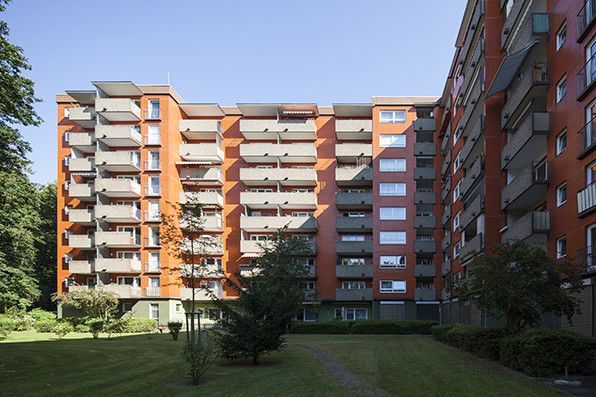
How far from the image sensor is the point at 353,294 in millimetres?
55469

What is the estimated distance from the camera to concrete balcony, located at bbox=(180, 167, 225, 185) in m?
57.9

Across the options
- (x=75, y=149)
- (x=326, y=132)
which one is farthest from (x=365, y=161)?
(x=75, y=149)

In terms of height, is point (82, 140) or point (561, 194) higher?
point (82, 140)

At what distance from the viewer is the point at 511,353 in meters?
20.0

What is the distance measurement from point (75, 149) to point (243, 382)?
4939 centimetres

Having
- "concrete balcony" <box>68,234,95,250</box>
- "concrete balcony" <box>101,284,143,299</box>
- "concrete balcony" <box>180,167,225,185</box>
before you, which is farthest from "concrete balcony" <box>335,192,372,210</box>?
"concrete balcony" <box>68,234,95,250</box>

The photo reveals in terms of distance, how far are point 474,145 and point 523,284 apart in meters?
18.5

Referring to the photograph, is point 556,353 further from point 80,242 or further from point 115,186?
point 80,242

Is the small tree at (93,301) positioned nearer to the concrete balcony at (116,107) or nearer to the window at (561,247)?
the concrete balcony at (116,107)

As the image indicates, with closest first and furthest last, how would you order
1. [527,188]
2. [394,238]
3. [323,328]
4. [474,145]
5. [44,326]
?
[527,188], [474,145], [323,328], [44,326], [394,238]

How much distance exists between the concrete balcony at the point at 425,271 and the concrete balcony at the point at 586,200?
3415 centimetres

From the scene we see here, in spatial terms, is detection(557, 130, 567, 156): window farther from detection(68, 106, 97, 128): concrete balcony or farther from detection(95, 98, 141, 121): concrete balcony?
detection(68, 106, 97, 128): concrete balcony

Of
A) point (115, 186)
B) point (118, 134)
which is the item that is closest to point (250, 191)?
point (115, 186)

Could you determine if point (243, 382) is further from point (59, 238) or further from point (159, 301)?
point (59, 238)
